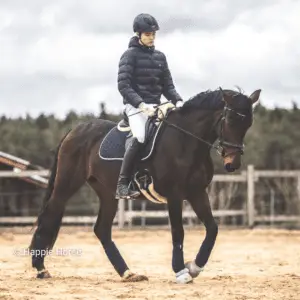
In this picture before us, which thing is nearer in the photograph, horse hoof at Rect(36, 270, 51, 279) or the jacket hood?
the jacket hood

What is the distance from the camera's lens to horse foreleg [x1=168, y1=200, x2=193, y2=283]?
838cm

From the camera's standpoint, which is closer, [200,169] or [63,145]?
[200,169]

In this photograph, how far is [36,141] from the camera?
117 feet

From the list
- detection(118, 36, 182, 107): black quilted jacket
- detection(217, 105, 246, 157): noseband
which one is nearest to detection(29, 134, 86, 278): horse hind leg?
detection(118, 36, 182, 107): black quilted jacket

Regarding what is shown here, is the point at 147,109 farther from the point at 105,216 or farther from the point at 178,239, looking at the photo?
the point at 105,216

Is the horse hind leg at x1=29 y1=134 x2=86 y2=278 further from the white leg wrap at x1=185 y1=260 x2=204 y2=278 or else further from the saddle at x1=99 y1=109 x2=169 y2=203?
the white leg wrap at x1=185 y1=260 x2=204 y2=278

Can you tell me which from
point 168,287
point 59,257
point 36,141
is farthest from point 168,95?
point 36,141

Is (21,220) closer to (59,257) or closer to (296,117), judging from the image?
(59,257)

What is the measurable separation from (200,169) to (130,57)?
1577 mm

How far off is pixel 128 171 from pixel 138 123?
0.57m

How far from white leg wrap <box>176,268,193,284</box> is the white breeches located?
155 centimetres

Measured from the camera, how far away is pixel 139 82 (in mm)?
8883

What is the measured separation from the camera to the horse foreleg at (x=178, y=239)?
8.38 m

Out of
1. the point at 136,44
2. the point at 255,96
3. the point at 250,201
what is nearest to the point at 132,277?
the point at 255,96
